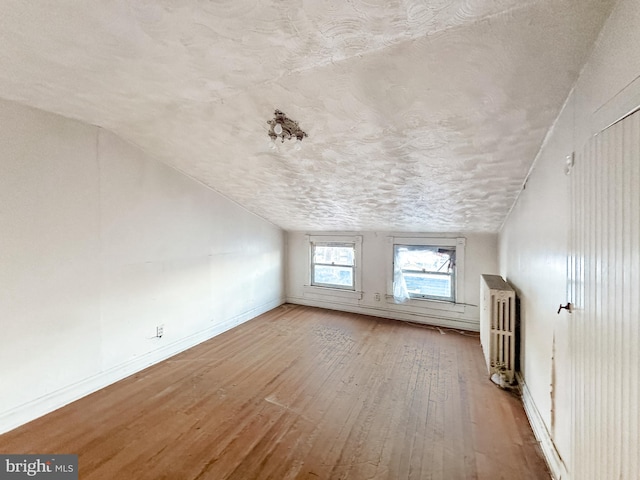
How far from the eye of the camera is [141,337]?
8.87ft

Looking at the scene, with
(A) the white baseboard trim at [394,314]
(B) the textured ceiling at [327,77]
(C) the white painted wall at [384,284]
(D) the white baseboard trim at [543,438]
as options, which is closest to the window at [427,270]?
(C) the white painted wall at [384,284]

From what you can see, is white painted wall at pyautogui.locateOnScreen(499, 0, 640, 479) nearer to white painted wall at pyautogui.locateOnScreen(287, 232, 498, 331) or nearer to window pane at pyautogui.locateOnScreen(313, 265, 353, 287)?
white painted wall at pyautogui.locateOnScreen(287, 232, 498, 331)

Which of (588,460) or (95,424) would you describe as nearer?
(588,460)

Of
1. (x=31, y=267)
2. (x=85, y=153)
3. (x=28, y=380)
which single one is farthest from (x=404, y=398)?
(x=85, y=153)

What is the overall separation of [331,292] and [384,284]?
0.97 metres

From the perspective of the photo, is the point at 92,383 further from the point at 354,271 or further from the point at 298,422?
the point at 354,271

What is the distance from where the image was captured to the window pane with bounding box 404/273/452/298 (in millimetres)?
4039

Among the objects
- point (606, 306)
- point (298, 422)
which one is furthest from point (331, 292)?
point (606, 306)

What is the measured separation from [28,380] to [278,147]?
255 cm

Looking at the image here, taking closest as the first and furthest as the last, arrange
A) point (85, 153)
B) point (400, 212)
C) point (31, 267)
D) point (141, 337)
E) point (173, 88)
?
point (173, 88)
point (31, 267)
point (85, 153)
point (141, 337)
point (400, 212)

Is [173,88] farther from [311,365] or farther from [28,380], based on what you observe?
[311,365]

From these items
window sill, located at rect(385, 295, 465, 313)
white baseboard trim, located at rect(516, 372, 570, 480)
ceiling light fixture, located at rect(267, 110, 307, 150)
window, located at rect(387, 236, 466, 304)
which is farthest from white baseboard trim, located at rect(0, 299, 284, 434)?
white baseboard trim, located at rect(516, 372, 570, 480)

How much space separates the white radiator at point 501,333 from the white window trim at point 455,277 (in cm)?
137

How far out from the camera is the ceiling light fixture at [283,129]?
1960mm
